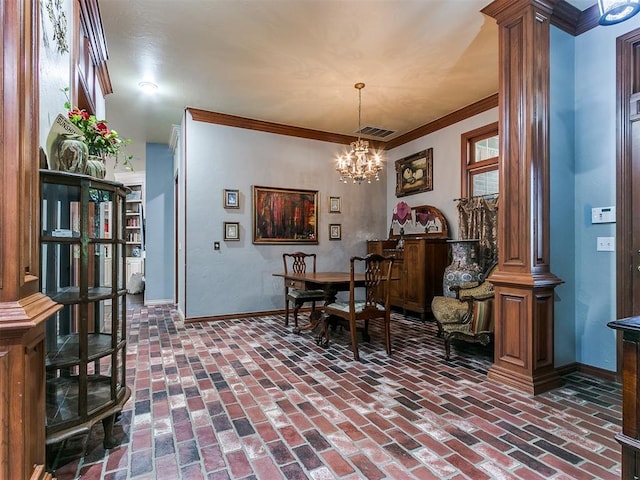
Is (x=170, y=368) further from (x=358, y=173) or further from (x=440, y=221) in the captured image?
(x=440, y=221)

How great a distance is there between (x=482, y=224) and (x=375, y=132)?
2472mm

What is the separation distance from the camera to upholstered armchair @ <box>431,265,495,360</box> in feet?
9.73

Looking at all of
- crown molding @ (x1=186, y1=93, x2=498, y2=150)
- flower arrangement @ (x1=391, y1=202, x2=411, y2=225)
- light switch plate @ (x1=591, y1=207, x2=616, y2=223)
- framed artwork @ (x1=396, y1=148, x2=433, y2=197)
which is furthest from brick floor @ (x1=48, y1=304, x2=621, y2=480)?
crown molding @ (x1=186, y1=93, x2=498, y2=150)

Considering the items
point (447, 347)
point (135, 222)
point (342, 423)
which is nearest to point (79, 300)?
point (342, 423)

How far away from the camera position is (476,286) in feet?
11.2

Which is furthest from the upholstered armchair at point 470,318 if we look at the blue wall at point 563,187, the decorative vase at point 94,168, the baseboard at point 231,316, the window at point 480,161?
the decorative vase at point 94,168

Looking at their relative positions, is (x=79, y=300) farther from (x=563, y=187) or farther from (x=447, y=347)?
(x=563, y=187)

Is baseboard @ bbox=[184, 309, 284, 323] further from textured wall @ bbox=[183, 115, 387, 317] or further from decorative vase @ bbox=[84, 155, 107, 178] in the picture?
decorative vase @ bbox=[84, 155, 107, 178]

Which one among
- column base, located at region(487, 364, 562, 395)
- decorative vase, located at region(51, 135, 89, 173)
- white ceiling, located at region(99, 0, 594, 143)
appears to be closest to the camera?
decorative vase, located at region(51, 135, 89, 173)

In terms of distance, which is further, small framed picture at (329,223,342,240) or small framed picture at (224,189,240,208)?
small framed picture at (329,223,342,240)

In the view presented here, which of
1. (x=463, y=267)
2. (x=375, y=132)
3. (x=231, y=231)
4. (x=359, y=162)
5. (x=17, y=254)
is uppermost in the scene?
(x=375, y=132)

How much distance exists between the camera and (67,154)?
66.7 inches

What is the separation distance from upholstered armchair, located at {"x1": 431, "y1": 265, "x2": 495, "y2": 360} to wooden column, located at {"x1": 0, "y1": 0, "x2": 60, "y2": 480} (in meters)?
2.92

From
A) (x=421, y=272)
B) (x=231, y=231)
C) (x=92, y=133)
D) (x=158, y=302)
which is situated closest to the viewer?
(x=92, y=133)
